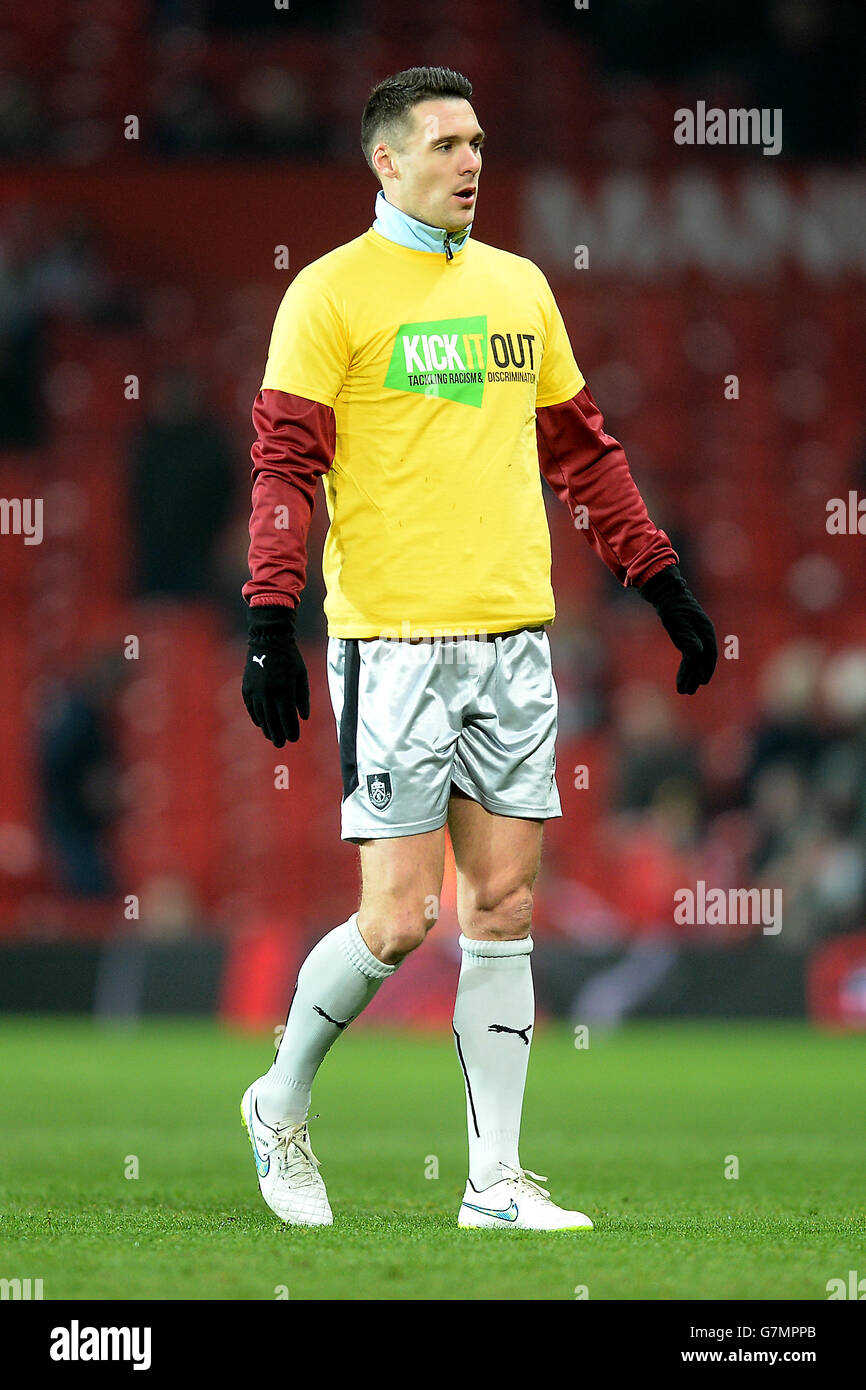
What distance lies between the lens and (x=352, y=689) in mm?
4719

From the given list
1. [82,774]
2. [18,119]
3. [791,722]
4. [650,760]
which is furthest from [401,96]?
[18,119]

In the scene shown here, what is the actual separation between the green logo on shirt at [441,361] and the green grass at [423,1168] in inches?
72.0

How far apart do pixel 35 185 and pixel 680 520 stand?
216 inches

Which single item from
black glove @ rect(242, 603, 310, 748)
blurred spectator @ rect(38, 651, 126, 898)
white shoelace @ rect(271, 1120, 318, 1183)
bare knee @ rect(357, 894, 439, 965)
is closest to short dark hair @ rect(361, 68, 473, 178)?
black glove @ rect(242, 603, 310, 748)

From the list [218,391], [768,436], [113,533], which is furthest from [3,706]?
[768,436]

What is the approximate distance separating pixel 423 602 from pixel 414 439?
0.36 metres

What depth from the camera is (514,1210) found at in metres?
4.63

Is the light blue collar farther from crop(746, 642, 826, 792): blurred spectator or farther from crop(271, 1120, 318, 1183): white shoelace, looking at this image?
crop(746, 642, 826, 792): blurred spectator

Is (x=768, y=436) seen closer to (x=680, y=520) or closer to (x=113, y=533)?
(x=680, y=520)

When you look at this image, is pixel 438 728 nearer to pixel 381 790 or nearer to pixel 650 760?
pixel 381 790

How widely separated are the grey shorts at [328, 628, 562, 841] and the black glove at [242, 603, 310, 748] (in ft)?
0.57

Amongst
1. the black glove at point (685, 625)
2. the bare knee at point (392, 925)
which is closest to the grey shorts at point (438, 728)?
the bare knee at point (392, 925)

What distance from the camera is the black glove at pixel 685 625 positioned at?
196 inches

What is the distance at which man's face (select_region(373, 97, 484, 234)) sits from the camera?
4.71 m
